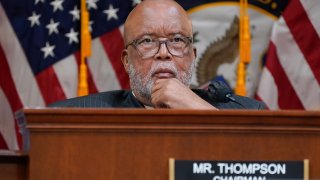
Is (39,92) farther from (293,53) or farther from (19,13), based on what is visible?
(293,53)

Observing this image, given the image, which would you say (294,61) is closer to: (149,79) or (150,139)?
(149,79)

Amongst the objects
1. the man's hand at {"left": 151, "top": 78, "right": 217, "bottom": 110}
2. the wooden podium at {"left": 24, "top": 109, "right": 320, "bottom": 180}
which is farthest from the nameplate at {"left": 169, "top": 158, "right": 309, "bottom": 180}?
the man's hand at {"left": 151, "top": 78, "right": 217, "bottom": 110}

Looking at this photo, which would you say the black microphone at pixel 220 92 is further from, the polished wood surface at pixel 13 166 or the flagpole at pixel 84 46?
the flagpole at pixel 84 46

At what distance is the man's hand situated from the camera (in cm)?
245

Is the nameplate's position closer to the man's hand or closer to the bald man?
the man's hand

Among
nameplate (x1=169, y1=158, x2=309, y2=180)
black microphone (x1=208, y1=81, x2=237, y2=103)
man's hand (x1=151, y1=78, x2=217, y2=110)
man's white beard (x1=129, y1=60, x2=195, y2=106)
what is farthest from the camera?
man's white beard (x1=129, y1=60, x2=195, y2=106)

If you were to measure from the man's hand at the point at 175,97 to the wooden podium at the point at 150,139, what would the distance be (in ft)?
1.98

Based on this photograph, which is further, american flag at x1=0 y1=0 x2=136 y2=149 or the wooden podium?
american flag at x1=0 y1=0 x2=136 y2=149

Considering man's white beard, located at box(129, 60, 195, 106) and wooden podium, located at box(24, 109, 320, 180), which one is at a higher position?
man's white beard, located at box(129, 60, 195, 106)

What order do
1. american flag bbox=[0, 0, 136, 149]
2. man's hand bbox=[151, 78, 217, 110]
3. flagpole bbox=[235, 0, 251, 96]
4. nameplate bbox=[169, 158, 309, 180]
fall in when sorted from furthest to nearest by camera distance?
american flag bbox=[0, 0, 136, 149]
flagpole bbox=[235, 0, 251, 96]
man's hand bbox=[151, 78, 217, 110]
nameplate bbox=[169, 158, 309, 180]

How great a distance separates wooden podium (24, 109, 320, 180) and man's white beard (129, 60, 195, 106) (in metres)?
1.24

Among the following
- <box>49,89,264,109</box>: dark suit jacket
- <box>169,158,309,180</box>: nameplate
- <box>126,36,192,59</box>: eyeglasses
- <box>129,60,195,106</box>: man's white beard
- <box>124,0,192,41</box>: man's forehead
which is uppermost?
<box>124,0,192,41</box>: man's forehead

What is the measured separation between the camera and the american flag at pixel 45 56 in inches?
162

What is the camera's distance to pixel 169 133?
1.76m
